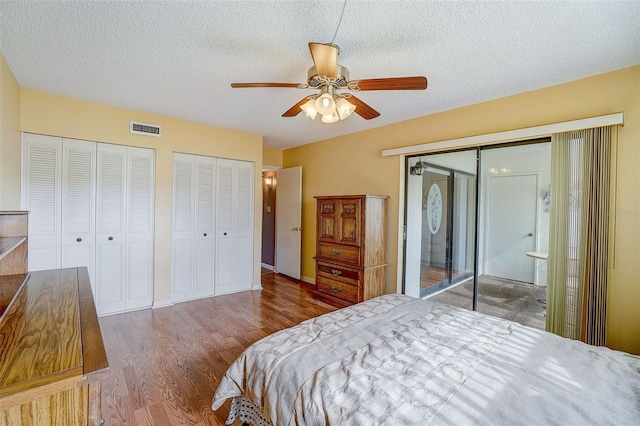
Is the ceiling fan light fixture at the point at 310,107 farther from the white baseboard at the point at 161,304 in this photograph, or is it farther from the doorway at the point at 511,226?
the white baseboard at the point at 161,304

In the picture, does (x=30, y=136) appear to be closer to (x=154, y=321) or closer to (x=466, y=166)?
Answer: (x=154, y=321)

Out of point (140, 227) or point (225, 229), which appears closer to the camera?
point (140, 227)

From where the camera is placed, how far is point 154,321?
10.6 ft

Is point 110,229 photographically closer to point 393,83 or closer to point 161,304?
point 161,304

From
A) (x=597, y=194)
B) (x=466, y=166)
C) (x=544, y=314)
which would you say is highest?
(x=466, y=166)

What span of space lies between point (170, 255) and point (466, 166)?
3768mm

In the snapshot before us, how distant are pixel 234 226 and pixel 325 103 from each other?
2.95 metres

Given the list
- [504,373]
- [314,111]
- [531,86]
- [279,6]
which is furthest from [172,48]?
[531,86]

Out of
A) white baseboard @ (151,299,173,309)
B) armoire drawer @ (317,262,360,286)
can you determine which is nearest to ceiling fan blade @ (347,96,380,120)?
armoire drawer @ (317,262,360,286)

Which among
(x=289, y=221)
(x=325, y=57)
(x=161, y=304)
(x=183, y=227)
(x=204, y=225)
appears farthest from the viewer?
(x=289, y=221)

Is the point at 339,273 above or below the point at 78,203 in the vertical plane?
below

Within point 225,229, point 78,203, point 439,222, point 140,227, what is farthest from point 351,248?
point 78,203

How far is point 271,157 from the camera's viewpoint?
547 cm

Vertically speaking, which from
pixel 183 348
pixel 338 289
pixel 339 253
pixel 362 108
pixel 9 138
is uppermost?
pixel 362 108
